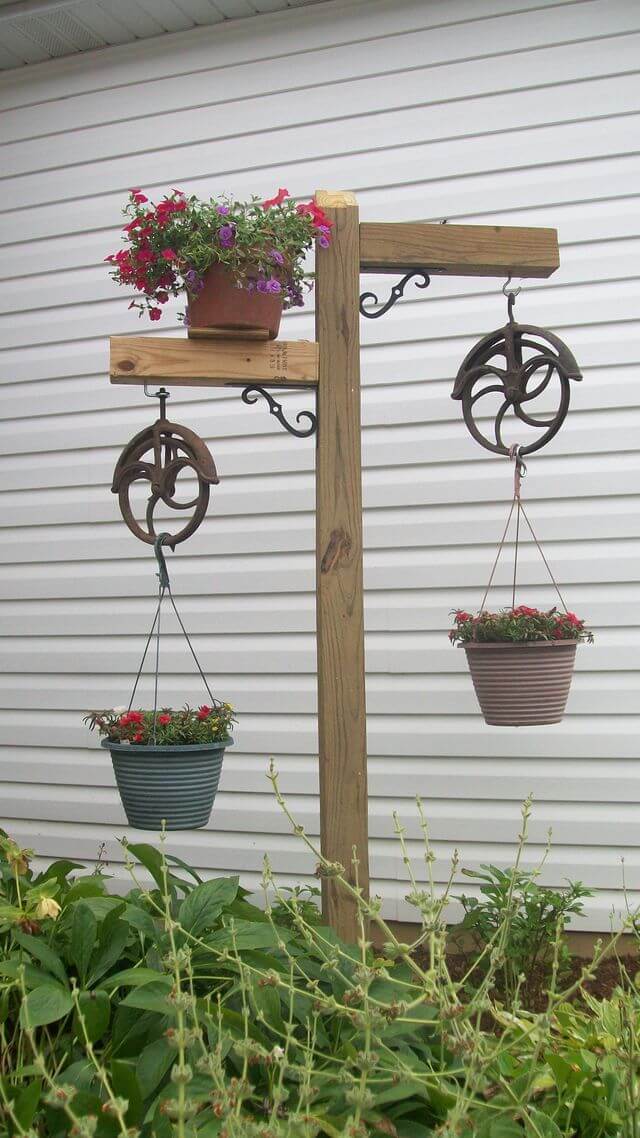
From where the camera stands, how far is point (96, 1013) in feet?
6.22

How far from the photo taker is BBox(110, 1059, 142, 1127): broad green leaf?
5.43 ft

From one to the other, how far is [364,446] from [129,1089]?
2483mm

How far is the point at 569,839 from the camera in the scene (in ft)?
11.4

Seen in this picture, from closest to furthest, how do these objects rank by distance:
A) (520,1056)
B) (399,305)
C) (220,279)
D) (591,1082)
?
(591,1082), (520,1056), (220,279), (399,305)

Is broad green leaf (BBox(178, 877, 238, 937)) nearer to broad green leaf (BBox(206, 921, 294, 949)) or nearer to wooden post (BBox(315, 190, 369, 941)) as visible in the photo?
broad green leaf (BBox(206, 921, 294, 949))

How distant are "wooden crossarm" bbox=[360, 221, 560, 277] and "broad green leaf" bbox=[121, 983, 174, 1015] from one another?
1760 millimetres

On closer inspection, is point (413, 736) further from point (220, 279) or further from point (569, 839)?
point (220, 279)

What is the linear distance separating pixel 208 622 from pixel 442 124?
2.00 m

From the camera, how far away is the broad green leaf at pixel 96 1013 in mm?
1895

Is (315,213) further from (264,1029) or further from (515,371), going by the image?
(264,1029)

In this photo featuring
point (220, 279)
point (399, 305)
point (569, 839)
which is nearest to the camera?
point (220, 279)

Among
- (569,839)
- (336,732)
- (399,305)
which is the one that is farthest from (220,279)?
(569,839)

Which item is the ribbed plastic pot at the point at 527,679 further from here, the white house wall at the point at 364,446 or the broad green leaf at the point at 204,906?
the broad green leaf at the point at 204,906

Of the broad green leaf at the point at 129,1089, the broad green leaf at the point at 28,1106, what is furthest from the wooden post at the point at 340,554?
the broad green leaf at the point at 28,1106
